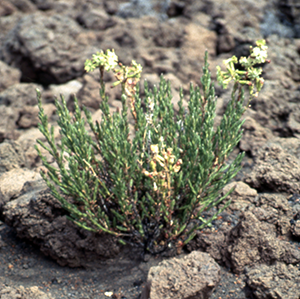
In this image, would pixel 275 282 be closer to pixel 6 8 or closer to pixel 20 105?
pixel 20 105

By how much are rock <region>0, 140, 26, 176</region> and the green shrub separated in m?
1.41

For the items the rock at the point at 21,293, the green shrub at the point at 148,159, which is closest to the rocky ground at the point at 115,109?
the rock at the point at 21,293

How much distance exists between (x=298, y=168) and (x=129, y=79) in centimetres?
192

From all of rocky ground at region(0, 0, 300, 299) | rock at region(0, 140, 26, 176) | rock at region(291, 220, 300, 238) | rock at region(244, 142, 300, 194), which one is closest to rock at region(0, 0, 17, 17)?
rocky ground at region(0, 0, 300, 299)

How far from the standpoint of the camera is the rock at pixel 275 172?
3.94m

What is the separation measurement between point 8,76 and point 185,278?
4824 mm

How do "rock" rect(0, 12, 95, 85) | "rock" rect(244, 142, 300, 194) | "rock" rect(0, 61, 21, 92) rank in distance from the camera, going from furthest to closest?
"rock" rect(0, 12, 95, 85), "rock" rect(0, 61, 21, 92), "rock" rect(244, 142, 300, 194)

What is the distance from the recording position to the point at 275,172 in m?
4.00

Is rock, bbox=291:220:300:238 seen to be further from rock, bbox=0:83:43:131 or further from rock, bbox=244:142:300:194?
rock, bbox=0:83:43:131

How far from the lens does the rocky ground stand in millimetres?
3416

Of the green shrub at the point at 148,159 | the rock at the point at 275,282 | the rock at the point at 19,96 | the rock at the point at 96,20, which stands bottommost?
the rock at the point at 19,96

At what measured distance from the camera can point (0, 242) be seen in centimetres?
392

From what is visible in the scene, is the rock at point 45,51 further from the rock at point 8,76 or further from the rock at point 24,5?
the rock at point 24,5

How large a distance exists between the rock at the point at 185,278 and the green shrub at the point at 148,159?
0.39m
